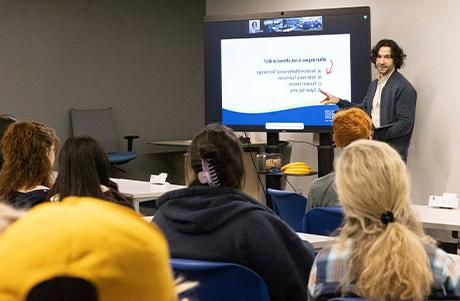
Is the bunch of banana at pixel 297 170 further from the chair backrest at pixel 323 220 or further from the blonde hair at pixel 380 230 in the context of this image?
the blonde hair at pixel 380 230

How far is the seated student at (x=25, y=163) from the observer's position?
3609 millimetres

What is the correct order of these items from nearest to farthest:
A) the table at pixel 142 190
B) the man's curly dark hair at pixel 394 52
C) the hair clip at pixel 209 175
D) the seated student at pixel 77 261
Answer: the seated student at pixel 77 261
the hair clip at pixel 209 175
the table at pixel 142 190
the man's curly dark hair at pixel 394 52

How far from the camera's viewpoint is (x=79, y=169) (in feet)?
10.5

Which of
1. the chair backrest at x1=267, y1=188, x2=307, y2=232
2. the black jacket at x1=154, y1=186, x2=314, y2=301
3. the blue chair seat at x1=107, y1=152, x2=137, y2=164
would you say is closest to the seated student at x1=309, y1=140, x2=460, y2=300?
the black jacket at x1=154, y1=186, x2=314, y2=301

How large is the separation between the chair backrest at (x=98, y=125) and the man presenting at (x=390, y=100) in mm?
3262

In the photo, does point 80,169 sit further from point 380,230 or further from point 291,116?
point 291,116

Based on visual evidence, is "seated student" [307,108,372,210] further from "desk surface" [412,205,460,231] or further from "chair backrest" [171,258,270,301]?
"chair backrest" [171,258,270,301]

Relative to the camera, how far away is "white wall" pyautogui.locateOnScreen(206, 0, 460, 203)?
612cm

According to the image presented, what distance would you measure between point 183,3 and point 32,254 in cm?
890

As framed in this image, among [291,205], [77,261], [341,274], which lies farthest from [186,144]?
[77,261]

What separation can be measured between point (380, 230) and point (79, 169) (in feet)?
5.26

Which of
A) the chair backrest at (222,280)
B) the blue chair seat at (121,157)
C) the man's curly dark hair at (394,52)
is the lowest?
the blue chair seat at (121,157)

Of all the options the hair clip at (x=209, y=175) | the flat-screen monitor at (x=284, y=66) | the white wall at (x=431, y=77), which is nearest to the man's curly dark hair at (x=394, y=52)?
the flat-screen monitor at (x=284, y=66)

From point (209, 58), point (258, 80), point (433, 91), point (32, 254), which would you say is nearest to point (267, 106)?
→ point (258, 80)
